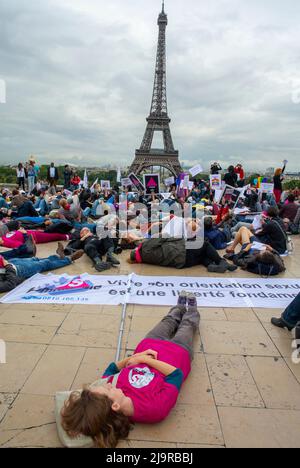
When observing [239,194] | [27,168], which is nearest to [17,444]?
[239,194]

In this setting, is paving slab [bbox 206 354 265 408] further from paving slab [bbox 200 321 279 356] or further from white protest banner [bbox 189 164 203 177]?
white protest banner [bbox 189 164 203 177]

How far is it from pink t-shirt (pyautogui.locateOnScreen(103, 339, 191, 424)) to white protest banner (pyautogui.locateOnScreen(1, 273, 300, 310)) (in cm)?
203

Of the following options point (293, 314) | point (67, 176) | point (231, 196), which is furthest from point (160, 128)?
point (293, 314)

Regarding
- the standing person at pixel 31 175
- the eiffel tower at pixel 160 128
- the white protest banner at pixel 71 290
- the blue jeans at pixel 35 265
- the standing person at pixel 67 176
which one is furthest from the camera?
the eiffel tower at pixel 160 128

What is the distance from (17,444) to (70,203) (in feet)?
28.0

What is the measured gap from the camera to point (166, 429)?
2545 mm

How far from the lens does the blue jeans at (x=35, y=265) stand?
223 inches

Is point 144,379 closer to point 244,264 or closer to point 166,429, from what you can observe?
point 166,429

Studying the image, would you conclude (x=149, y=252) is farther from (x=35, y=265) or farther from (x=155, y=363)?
(x=155, y=363)

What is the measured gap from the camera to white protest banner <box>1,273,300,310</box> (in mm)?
4861

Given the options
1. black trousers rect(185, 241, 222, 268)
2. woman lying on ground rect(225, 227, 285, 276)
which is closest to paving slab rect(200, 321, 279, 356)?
woman lying on ground rect(225, 227, 285, 276)

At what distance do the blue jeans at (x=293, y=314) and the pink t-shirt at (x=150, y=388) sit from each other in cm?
185

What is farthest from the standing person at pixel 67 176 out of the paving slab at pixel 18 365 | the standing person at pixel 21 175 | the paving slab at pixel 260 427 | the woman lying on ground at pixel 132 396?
the paving slab at pixel 260 427

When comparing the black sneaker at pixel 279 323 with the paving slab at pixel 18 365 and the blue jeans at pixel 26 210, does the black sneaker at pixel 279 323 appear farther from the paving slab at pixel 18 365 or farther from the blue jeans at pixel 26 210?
the blue jeans at pixel 26 210
